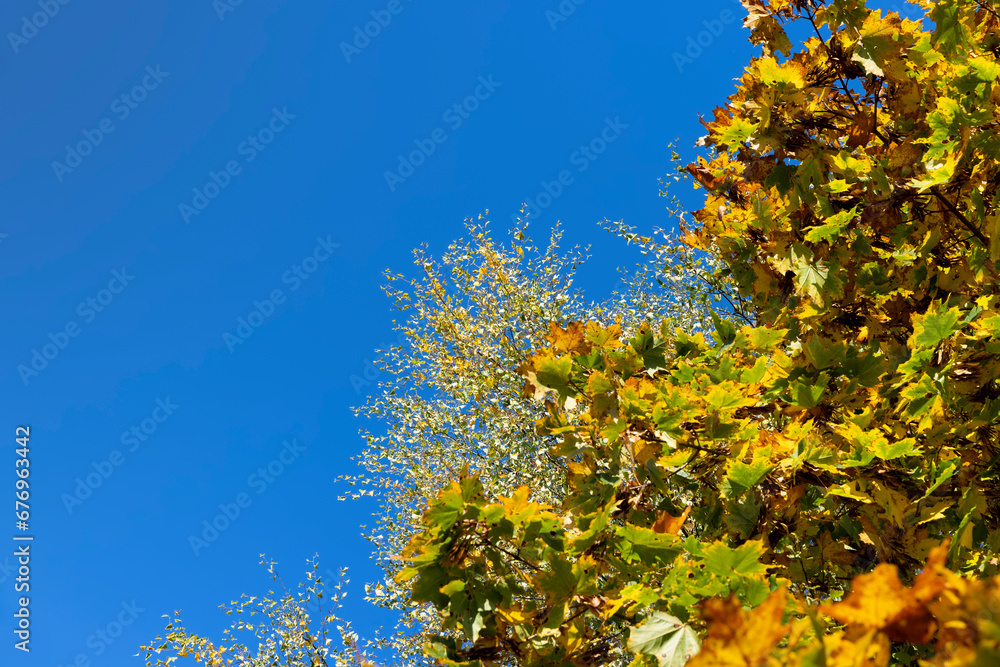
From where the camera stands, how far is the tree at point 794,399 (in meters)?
2.51

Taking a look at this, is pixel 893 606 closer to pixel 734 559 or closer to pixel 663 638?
pixel 734 559

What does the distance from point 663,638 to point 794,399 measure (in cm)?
144

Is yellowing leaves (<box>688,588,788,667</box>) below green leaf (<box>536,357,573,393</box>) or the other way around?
below

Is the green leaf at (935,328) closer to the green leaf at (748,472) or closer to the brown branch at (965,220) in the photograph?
the brown branch at (965,220)

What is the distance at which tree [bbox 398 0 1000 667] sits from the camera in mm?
2506

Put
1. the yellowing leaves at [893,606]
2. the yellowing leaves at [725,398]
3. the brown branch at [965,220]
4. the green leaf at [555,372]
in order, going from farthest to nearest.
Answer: the brown branch at [965,220] < the green leaf at [555,372] < the yellowing leaves at [725,398] < the yellowing leaves at [893,606]

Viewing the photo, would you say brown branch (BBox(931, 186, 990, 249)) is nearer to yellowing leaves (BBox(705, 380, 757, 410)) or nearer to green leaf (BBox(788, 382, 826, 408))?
green leaf (BBox(788, 382, 826, 408))

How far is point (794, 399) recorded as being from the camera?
3.06 m

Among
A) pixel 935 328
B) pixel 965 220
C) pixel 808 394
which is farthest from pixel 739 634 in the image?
pixel 965 220

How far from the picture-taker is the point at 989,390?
3105 mm

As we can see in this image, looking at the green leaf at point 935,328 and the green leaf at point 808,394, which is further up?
the green leaf at point 808,394

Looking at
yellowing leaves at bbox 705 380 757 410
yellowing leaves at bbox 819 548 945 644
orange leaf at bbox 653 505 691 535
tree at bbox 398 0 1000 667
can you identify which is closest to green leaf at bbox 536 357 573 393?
tree at bbox 398 0 1000 667

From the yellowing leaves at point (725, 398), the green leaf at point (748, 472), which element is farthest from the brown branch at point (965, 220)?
the green leaf at point (748, 472)

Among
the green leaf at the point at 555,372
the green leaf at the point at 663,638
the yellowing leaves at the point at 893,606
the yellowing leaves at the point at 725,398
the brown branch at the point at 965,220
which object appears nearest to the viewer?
the yellowing leaves at the point at 893,606
